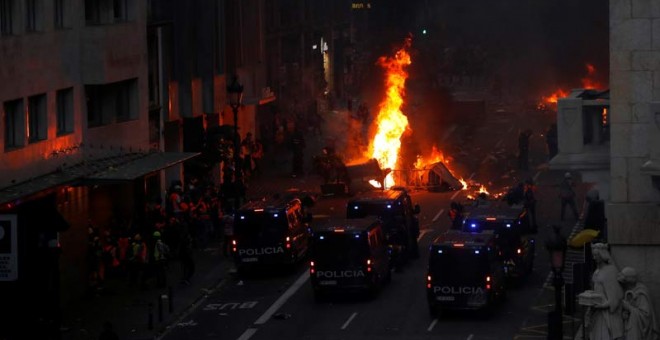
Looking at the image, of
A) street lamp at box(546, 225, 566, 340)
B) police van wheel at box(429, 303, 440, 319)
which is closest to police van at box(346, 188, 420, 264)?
police van wheel at box(429, 303, 440, 319)

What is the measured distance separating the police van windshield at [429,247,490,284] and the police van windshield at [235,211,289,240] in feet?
21.8

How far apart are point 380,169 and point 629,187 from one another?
123ft

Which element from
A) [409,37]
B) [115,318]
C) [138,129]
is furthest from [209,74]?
[409,37]

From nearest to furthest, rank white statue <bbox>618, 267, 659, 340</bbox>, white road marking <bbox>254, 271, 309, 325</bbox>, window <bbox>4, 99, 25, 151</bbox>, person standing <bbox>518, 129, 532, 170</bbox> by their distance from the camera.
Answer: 1. white statue <bbox>618, 267, 659, 340</bbox>
2. window <bbox>4, 99, 25, 151</bbox>
3. white road marking <bbox>254, 271, 309, 325</bbox>
4. person standing <bbox>518, 129, 532, 170</bbox>

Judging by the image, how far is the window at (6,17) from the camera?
109 ft

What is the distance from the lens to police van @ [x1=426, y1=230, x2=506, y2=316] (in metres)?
33.9

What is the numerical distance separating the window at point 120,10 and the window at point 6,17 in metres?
8.37

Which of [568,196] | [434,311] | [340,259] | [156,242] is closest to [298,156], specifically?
[568,196]

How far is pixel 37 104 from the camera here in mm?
36062

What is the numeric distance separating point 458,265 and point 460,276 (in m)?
0.26

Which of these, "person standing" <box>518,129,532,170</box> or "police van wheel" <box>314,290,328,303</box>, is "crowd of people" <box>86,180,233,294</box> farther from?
"person standing" <box>518,129,532,170</box>

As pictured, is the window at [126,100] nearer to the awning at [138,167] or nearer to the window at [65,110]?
the awning at [138,167]

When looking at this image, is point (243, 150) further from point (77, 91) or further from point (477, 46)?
point (477, 46)

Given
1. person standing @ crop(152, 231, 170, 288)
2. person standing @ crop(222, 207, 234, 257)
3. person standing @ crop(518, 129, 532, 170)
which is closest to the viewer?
person standing @ crop(152, 231, 170, 288)
